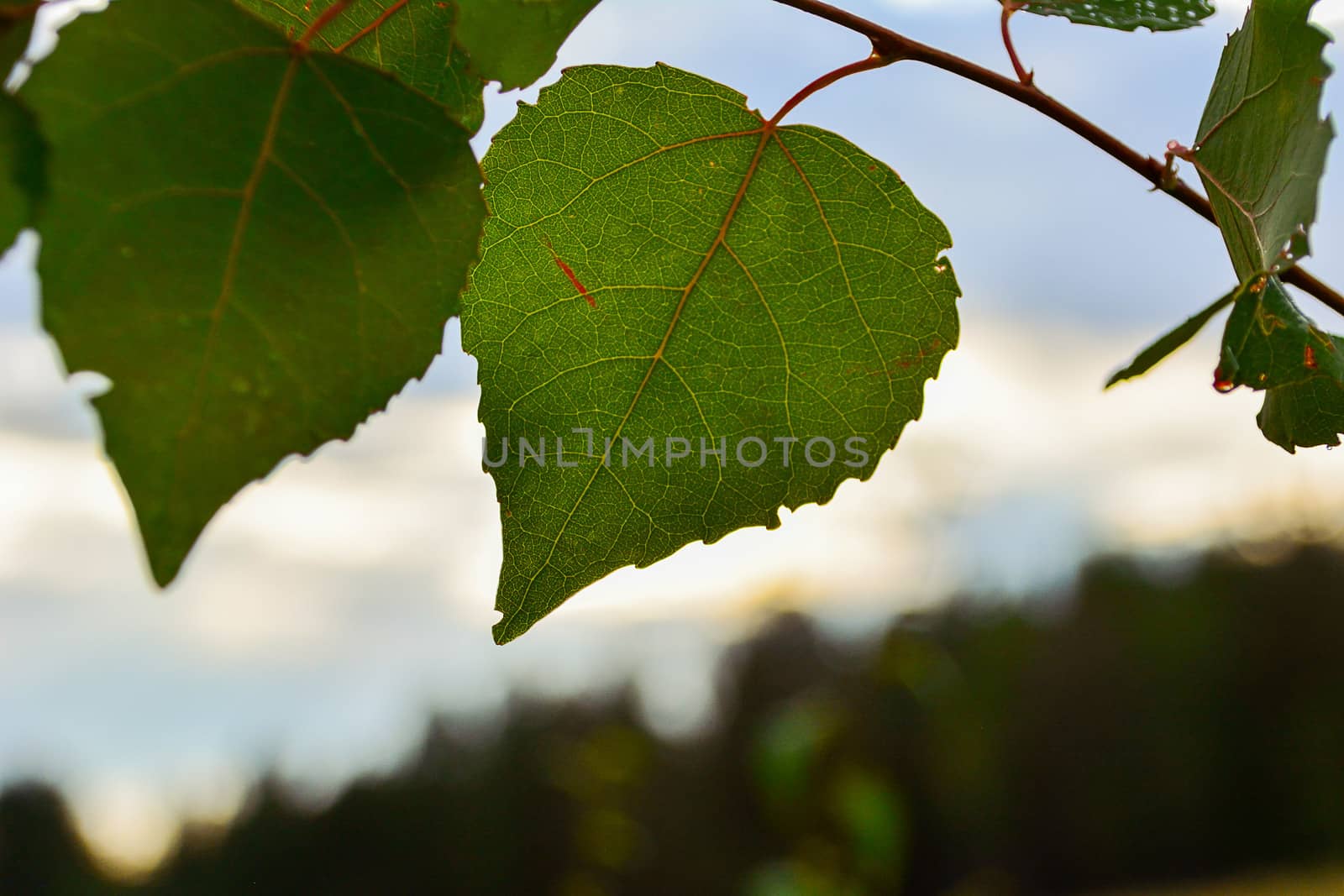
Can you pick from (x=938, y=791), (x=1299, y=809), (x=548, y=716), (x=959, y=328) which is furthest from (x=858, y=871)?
(x=1299, y=809)

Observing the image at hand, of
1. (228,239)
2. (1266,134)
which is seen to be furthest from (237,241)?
(1266,134)

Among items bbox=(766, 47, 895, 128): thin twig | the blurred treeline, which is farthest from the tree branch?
the blurred treeline

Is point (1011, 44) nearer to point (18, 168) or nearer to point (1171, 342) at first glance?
point (1171, 342)

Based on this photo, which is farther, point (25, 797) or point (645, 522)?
point (25, 797)

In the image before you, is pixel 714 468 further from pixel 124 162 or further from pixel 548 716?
pixel 548 716

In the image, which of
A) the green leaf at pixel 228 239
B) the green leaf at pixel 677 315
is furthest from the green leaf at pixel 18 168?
the green leaf at pixel 677 315
